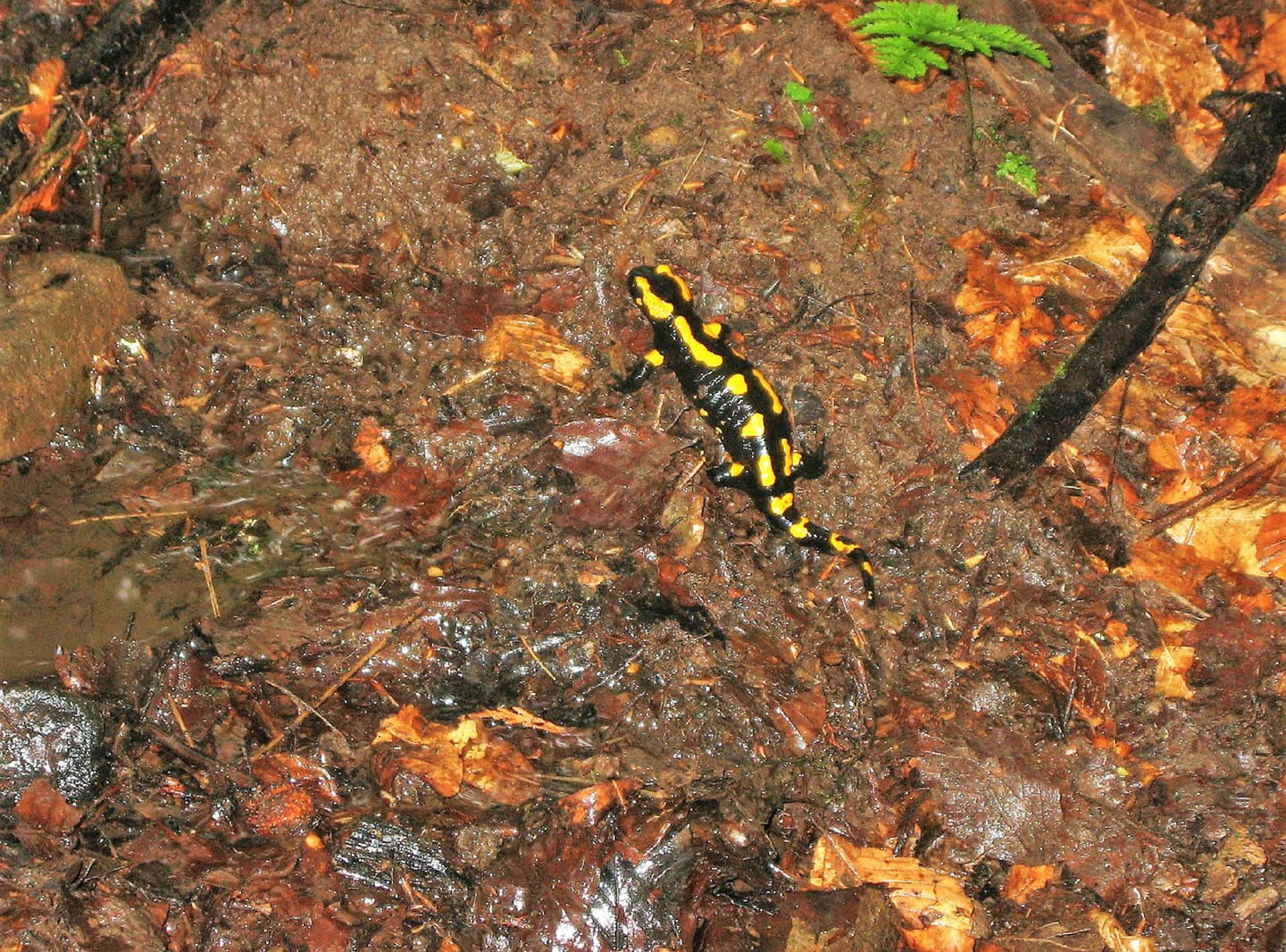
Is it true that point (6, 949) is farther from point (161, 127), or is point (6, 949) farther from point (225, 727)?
point (161, 127)

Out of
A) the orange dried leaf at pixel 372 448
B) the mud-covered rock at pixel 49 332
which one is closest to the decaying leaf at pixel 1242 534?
the orange dried leaf at pixel 372 448

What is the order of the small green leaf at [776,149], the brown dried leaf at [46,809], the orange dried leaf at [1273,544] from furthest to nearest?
the small green leaf at [776,149] < the orange dried leaf at [1273,544] < the brown dried leaf at [46,809]

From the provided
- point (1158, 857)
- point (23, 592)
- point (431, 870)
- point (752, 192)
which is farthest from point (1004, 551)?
point (23, 592)

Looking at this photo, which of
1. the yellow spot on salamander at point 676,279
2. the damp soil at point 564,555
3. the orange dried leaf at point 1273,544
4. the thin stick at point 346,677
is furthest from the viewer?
the yellow spot on salamander at point 676,279

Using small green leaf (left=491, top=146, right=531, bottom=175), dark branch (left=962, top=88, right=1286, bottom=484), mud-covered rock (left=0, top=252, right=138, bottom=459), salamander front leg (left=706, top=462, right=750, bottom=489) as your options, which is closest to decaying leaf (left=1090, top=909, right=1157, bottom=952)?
dark branch (left=962, top=88, right=1286, bottom=484)

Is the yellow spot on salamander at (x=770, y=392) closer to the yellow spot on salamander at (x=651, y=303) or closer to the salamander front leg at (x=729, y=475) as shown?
the salamander front leg at (x=729, y=475)

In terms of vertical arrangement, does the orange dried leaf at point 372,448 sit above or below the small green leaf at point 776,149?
below
